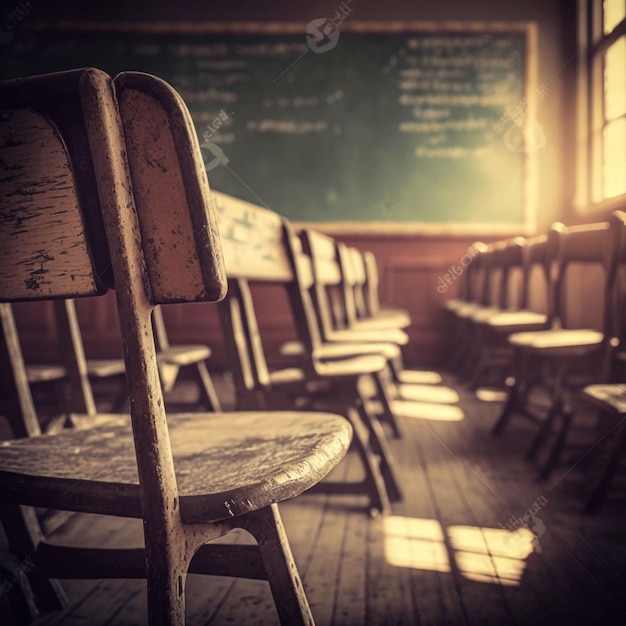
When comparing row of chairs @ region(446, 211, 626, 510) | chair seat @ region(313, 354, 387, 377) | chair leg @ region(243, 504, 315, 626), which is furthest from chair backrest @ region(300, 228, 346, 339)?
chair leg @ region(243, 504, 315, 626)

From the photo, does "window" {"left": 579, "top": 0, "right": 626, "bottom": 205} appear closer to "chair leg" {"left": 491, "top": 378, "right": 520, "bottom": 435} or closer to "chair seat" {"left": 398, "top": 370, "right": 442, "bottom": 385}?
"chair seat" {"left": 398, "top": 370, "right": 442, "bottom": 385}

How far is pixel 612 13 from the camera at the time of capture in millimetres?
4480

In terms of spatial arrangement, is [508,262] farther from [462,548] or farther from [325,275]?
[462,548]

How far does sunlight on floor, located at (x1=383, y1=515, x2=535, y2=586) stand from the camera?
50.4 inches

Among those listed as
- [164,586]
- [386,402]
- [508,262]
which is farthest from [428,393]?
[164,586]

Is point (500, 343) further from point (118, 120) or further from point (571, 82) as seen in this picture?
point (118, 120)

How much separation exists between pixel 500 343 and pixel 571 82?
245 cm

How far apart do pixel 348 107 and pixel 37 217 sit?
4.93 meters

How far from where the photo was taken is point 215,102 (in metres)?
5.19

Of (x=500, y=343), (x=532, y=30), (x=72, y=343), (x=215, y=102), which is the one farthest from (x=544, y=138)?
(x=72, y=343)

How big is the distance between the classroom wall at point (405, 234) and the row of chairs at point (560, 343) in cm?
44

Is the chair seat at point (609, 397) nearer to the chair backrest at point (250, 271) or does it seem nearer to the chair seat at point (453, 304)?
the chair backrest at point (250, 271)

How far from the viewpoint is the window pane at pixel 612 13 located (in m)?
4.31

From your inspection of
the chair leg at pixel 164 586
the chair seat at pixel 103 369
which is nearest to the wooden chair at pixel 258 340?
the chair leg at pixel 164 586
